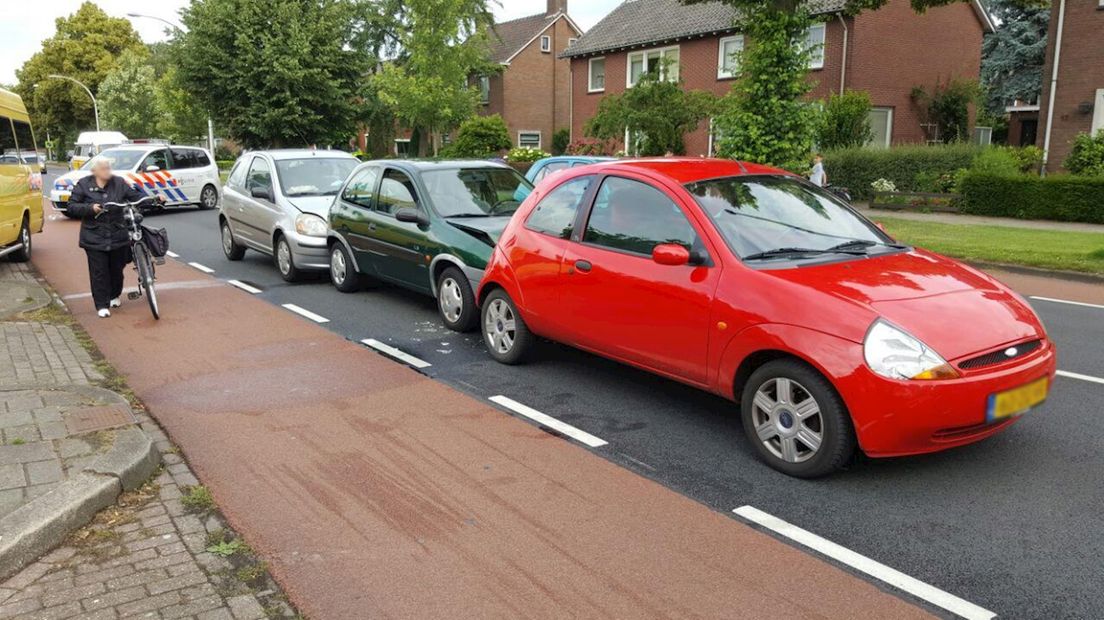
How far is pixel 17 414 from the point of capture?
17.6 feet

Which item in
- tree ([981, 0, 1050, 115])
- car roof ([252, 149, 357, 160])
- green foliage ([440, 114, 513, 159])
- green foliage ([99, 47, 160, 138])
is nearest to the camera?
car roof ([252, 149, 357, 160])

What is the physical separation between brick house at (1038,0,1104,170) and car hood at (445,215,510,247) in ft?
70.5

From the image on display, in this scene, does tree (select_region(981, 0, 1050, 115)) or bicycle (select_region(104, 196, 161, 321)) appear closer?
bicycle (select_region(104, 196, 161, 321))

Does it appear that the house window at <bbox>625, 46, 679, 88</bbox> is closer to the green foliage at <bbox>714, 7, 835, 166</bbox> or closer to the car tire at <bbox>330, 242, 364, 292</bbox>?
the green foliage at <bbox>714, 7, 835, 166</bbox>

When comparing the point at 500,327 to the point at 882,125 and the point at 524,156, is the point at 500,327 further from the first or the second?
the point at 524,156

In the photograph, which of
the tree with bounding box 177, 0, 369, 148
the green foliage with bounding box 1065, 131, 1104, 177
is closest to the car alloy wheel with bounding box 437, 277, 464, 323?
the green foliage with bounding box 1065, 131, 1104, 177

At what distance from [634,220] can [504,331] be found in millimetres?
1738

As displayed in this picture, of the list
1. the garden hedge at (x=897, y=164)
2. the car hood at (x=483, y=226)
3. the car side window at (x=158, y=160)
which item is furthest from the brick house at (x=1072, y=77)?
the car side window at (x=158, y=160)

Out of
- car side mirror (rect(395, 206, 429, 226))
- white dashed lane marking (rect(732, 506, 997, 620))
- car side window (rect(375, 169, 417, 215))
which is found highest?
car side window (rect(375, 169, 417, 215))

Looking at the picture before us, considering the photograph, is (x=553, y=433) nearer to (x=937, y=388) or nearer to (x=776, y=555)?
(x=776, y=555)

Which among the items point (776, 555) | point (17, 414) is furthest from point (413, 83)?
point (776, 555)

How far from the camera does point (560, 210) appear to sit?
6434mm

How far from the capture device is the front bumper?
13.7 ft

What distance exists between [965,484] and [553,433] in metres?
2.35
